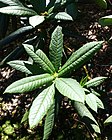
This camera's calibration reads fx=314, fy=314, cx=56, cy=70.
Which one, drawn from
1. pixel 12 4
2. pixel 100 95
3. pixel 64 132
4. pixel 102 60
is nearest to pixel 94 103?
pixel 100 95

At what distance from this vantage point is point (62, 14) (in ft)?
5.66

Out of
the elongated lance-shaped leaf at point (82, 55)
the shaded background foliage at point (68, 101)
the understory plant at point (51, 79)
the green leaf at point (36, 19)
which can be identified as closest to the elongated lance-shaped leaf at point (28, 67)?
the understory plant at point (51, 79)

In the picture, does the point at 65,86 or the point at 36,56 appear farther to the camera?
the point at 36,56

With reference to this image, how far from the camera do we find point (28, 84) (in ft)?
5.01

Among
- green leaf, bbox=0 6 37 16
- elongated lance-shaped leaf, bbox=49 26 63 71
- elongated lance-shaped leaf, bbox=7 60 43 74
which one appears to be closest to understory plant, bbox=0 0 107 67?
green leaf, bbox=0 6 37 16

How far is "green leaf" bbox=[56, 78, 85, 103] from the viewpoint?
4.65ft

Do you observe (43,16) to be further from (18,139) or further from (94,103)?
(18,139)

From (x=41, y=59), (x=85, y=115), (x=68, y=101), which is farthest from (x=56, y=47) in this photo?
(x=68, y=101)

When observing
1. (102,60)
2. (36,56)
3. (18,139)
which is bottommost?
(18,139)

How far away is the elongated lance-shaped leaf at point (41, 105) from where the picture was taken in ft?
4.86

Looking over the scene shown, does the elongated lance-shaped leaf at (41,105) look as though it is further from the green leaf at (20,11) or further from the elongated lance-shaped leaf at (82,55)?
the green leaf at (20,11)

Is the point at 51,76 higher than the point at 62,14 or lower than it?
lower

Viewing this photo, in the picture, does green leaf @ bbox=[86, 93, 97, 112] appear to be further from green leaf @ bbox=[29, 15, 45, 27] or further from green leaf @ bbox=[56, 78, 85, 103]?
green leaf @ bbox=[29, 15, 45, 27]

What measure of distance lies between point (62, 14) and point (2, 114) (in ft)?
5.27
